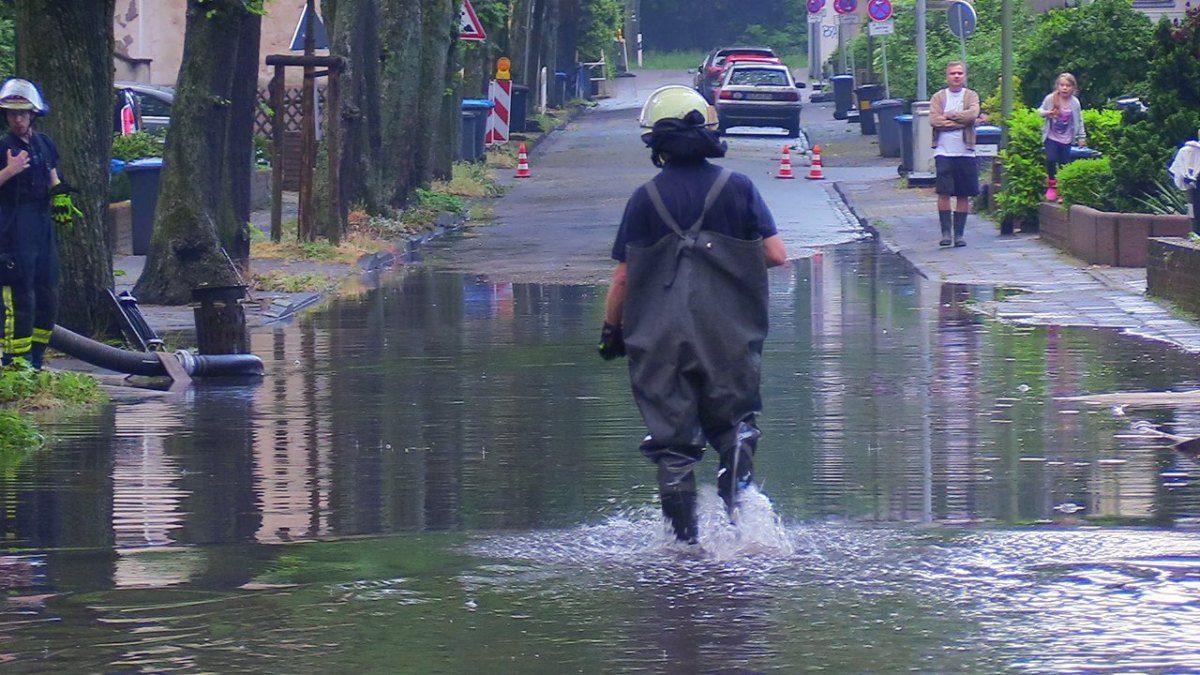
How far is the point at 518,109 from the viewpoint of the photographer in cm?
4509

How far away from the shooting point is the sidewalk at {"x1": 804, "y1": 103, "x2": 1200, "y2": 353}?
14.8 m

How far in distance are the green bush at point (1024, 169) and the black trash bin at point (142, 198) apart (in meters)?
9.29

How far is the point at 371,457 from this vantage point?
31.8 ft

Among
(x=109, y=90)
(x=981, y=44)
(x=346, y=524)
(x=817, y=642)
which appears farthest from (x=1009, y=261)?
(x=981, y=44)

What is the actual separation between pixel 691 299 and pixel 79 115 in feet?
24.7

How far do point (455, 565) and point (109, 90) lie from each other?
24.4 feet

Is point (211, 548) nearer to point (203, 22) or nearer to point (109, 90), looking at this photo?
point (109, 90)

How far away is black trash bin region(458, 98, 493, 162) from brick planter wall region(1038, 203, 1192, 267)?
1846 cm

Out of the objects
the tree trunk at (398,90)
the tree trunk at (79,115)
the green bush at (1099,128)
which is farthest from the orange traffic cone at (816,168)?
the tree trunk at (79,115)

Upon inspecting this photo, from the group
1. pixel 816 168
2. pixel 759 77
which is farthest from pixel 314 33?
pixel 759 77

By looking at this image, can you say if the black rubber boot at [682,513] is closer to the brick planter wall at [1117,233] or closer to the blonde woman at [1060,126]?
the brick planter wall at [1117,233]

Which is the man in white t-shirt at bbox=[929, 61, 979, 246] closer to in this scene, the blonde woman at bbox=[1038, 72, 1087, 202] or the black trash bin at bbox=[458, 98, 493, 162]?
the blonde woman at bbox=[1038, 72, 1087, 202]

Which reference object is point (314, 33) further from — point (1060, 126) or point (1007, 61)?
point (1007, 61)

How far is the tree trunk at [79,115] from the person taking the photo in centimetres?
1307
